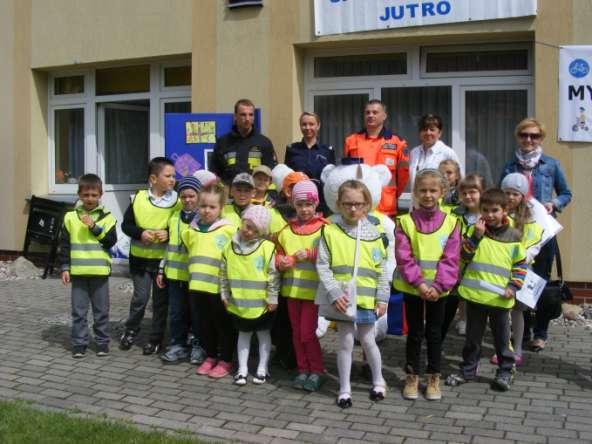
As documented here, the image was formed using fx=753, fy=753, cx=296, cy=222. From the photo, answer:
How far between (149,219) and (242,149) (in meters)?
1.38

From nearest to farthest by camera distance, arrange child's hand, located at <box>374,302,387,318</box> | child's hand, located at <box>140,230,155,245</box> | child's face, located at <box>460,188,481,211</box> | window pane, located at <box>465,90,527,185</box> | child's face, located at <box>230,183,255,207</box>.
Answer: child's hand, located at <box>374,302,387,318</box> → child's face, located at <box>460,188,481,211</box> → child's face, located at <box>230,183,255,207</box> → child's hand, located at <box>140,230,155,245</box> → window pane, located at <box>465,90,527,185</box>

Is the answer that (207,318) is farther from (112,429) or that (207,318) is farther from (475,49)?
(475,49)

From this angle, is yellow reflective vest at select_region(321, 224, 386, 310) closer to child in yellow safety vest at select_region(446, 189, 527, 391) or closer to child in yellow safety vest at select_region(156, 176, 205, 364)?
child in yellow safety vest at select_region(446, 189, 527, 391)

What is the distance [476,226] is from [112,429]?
107 inches

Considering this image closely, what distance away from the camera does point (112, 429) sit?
14.6 feet

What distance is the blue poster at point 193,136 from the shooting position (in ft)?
27.3

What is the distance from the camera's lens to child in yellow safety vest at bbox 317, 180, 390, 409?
495 cm

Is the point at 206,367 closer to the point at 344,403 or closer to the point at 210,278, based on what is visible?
the point at 210,278

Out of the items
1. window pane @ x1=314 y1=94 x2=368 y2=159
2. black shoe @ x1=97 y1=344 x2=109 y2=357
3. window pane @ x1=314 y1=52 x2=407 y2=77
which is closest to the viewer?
black shoe @ x1=97 y1=344 x2=109 y2=357

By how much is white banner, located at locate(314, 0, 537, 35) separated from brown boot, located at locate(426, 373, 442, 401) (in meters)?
4.18

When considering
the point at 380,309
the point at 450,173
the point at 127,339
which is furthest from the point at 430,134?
the point at 127,339

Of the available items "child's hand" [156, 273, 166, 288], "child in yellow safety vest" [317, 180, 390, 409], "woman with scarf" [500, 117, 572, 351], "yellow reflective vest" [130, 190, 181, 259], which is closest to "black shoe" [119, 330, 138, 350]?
"child's hand" [156, 273, 166, 288]

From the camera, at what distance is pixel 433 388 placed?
16.6 ft

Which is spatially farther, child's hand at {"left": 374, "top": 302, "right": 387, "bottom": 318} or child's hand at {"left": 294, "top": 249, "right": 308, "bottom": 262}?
child's hand at {"left": 294, "top": 249, "right": 308, "bottom": 262}
